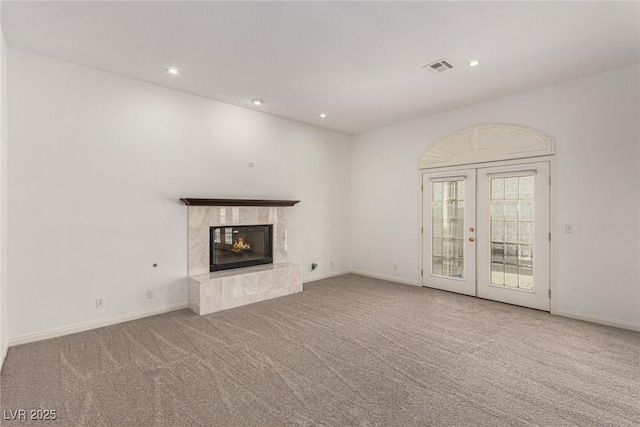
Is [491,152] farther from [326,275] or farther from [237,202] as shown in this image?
[237,202]

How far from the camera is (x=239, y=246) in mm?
4980

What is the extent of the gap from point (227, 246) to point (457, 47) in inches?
157

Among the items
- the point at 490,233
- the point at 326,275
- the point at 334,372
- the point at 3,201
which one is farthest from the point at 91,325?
the point at 490,233

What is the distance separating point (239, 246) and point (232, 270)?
1.32ft

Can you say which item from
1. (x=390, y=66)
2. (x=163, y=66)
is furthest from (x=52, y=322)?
(x=390, y=66)

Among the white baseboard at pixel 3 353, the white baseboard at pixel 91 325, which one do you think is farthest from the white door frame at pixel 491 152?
the white baseboard at pixel 3 353

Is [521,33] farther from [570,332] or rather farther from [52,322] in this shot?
[52,322]

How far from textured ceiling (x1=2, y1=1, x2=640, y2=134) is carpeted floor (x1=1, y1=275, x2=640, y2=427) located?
10.1 ft

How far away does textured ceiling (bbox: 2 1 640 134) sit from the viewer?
2.61 metres

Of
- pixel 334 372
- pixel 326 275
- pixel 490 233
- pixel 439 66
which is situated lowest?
pixel 334 372

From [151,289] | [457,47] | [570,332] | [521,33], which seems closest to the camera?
[521,33]

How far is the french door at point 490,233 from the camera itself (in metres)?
4.34

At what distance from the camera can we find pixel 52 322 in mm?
3379

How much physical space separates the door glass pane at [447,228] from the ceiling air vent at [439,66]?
2101mm
